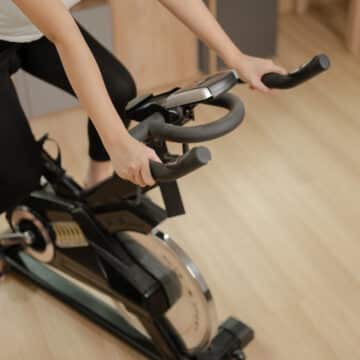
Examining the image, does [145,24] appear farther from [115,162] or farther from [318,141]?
[115,162]

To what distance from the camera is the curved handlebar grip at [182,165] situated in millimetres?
1271

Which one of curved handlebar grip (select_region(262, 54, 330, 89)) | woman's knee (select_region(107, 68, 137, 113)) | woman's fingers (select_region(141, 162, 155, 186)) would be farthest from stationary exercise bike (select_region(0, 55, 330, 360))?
woman's knee (select_region(107, 68, 137, 113))

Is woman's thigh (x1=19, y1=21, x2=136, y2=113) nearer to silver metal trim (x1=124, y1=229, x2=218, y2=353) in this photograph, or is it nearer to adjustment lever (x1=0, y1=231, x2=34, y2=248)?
silver metal trim (x1=124, y1=229, x2=218, y2=353)

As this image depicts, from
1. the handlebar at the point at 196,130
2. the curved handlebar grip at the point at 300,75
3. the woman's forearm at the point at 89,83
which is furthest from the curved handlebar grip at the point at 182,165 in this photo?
the curved handlebar grip at the point at 300,75

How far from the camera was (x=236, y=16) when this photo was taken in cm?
310

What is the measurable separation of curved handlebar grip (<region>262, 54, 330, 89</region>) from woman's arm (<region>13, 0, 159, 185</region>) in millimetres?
361

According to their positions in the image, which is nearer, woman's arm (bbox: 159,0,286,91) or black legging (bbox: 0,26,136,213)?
woman's arm (bbox: 159,0,286,91)

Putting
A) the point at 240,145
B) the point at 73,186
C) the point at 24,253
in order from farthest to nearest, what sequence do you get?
the point at 240,145 < the point at 24,253 < the point at 73,186

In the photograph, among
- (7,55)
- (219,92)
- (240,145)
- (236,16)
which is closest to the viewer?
(219,92)

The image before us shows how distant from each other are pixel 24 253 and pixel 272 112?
1203 millimetres

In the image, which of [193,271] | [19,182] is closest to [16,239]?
[19,182]

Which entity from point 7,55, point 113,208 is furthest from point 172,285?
point 7,55

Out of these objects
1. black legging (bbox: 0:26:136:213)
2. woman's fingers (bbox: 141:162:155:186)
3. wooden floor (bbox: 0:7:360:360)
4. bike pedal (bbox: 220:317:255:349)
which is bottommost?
wooden floor (bbox: 0:7:360:360)

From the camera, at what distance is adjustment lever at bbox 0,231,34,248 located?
6.97 feet
